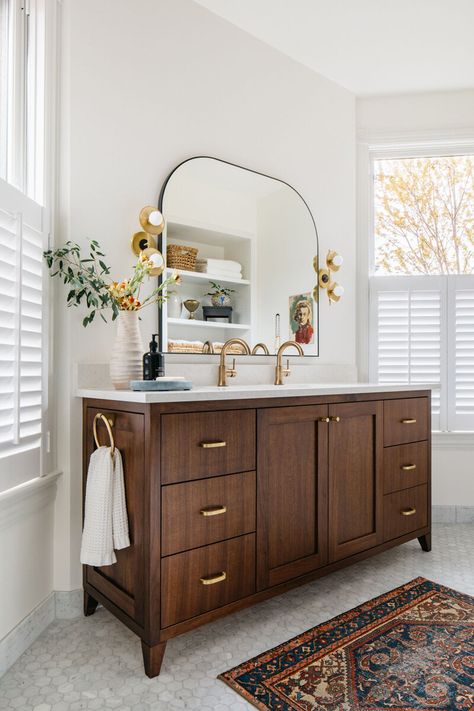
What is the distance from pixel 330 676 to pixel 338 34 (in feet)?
9.69

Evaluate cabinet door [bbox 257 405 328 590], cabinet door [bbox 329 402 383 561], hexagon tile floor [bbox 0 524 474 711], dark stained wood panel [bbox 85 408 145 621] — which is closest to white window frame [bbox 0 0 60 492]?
dark stained wood panel [bbox 85 408 145 621]

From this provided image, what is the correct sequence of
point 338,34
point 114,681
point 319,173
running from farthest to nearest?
1. point 319,173
2. point 338,34
3. point 114,681

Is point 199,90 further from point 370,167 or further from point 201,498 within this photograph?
point 201,498

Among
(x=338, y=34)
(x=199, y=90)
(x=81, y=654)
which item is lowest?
(x=81, y=654)

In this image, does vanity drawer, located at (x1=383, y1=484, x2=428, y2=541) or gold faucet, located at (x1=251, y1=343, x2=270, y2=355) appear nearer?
vanity drawer, located at (x1=383, y1=484, x2=428, y2=541)

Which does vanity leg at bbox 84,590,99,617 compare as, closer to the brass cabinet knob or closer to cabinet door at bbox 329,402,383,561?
the brass cabinet knob

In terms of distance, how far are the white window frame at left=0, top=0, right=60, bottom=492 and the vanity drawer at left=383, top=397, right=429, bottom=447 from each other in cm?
150

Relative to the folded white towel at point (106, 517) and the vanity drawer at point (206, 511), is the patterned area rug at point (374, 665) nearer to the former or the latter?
the vanity drawer at point (206, 511)

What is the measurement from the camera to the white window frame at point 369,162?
319 centimetres

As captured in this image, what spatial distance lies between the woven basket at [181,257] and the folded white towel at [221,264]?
4 cm

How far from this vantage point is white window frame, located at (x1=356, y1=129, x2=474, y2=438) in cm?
319

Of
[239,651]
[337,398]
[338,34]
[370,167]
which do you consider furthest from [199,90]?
[239,651]

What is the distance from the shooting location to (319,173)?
297cm

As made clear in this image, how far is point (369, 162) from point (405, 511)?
7.23 feet
